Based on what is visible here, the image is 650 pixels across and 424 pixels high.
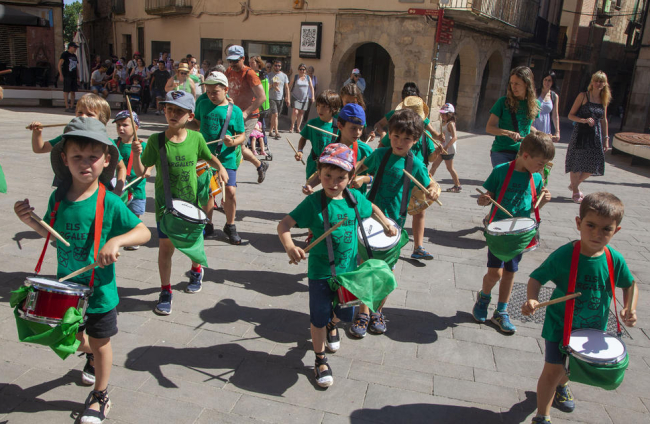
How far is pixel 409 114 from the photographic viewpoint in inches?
150

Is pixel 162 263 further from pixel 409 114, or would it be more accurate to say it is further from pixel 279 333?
pixel 409 114

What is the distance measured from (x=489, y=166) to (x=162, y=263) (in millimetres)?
8797

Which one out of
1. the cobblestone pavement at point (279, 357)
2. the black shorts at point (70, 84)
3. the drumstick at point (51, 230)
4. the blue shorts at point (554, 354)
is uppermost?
the black shorts at point (70, 84)

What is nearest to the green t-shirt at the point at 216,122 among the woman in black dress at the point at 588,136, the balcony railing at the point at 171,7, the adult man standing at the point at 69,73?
the woman in black dress at the point at 588,136

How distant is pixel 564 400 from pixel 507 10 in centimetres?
1642

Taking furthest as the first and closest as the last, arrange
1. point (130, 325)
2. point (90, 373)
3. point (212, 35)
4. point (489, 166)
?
point (212, 35)
point (489, 166)
point (130, 325)
point (90, 373)

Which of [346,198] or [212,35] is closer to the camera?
[346,198]

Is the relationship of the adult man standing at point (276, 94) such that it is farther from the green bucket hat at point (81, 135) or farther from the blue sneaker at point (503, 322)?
the green bucket hat at point (81, 135)

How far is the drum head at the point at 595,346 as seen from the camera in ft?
8.12

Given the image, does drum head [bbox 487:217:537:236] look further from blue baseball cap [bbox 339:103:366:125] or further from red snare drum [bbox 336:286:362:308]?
blue baseball cap [bbox 339:103:366:125]

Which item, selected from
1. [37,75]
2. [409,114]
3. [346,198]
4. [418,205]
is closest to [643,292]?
[418,205]

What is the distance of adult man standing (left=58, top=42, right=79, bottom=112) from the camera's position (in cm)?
1476

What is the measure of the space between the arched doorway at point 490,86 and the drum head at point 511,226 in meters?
16.6

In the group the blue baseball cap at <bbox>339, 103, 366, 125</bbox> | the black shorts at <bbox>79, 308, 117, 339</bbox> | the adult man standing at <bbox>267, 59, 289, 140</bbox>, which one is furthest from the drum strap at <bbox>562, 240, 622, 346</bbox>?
the adult man standing at <bbox>267, 59, 289, 140</bbox>
